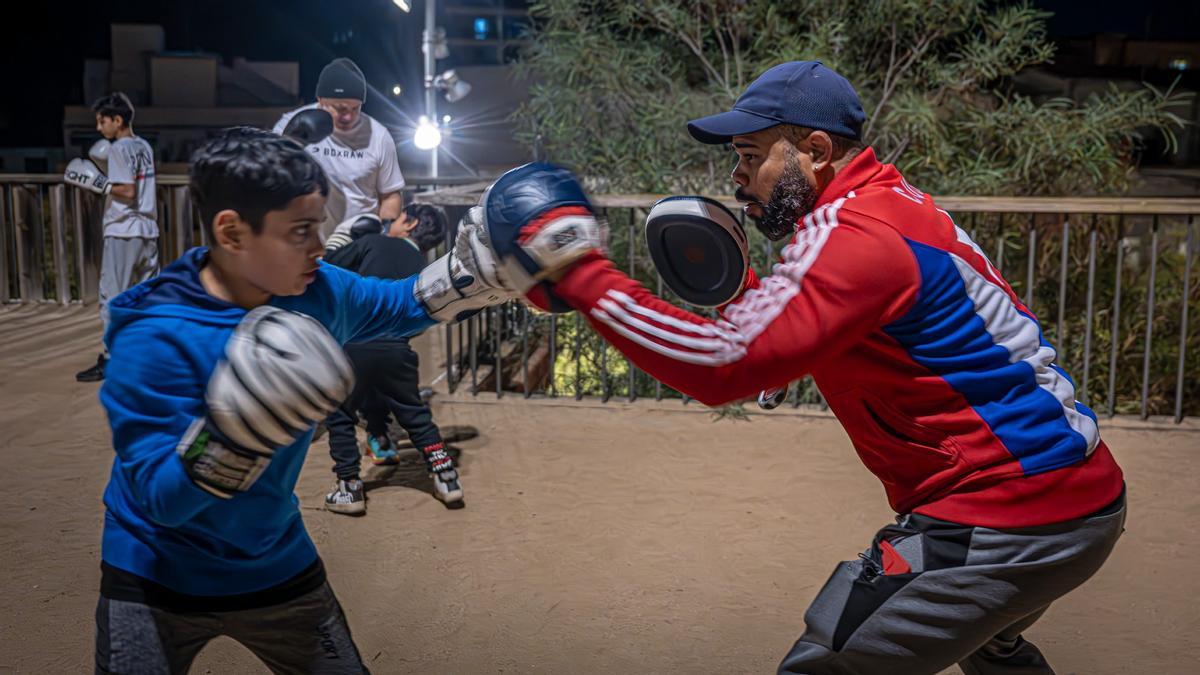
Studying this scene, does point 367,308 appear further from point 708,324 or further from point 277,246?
point 708,324

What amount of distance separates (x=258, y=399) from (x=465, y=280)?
613mm

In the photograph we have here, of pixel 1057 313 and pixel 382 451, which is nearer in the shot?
pixel 382 451

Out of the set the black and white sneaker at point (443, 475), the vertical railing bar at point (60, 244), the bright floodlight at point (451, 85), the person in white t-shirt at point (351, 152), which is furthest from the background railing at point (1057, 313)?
the bright floodlight at point (451, 85)

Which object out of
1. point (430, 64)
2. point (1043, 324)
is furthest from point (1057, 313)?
point (430, 64)

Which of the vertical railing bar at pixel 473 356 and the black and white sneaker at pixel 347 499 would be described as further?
the vertical railing bar at pixel 473 356

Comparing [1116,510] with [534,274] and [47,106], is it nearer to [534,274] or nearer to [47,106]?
[534,274]

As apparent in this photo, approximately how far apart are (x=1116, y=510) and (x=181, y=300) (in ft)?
5.59

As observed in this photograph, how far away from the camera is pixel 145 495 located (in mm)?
1697

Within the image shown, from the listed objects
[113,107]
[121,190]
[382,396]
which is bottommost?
[382,396]

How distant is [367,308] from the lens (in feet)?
7.13

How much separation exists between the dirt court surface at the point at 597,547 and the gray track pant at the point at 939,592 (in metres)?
1.40

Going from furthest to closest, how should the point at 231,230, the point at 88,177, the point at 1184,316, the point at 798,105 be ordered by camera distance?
the point at 88,177, the point at 1184,316, the point at 798,105, the point at 231,230

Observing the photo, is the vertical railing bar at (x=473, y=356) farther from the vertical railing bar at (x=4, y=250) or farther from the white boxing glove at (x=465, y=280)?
the vertical railing bar at (x=4, y=250)

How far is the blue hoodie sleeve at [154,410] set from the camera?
1.68m
